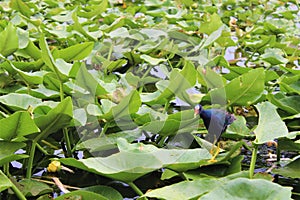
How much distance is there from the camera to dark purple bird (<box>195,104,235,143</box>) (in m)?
0.75

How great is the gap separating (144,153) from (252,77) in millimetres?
256

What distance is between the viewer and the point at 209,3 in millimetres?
2301

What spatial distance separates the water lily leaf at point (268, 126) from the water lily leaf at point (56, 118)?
0.24 m

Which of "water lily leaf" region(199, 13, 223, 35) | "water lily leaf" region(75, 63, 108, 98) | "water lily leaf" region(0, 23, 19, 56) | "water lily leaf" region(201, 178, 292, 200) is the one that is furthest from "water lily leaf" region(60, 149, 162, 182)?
"water lily leaf" region(199, 13, 223, 35)

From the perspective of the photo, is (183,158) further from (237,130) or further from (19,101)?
(19,101)

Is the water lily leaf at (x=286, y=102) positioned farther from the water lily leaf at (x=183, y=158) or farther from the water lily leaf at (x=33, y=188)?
the water lily leaf at (x=33, y=188)

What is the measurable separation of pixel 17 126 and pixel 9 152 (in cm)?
4

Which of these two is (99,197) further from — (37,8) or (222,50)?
(37,8)

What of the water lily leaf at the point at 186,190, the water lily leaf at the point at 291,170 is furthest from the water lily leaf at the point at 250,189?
the water lily leaf at the point at 291,170

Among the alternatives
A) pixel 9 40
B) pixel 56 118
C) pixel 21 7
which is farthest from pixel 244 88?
pixel 21 7

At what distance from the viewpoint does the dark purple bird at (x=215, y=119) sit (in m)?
0.75

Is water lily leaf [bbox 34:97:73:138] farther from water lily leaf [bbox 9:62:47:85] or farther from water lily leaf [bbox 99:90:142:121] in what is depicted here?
water lily leaf [bbox 9:62:47:85]

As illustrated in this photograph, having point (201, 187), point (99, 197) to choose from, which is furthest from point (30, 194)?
point (201, 187)

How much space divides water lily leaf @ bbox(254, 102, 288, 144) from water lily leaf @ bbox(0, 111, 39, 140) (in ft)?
0.90
